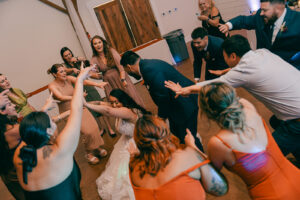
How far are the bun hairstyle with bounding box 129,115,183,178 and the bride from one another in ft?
4.04

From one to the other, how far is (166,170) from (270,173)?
1.92 feet

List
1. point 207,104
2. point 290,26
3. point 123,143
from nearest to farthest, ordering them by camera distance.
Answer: point 207,104 → point 290,26 → point 123,143

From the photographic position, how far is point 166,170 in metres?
1.16

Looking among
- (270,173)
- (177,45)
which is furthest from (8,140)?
(177,45)

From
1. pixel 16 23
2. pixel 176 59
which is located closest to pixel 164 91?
pixel 176 59

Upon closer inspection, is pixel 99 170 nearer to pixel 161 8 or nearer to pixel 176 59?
pixel 176 59

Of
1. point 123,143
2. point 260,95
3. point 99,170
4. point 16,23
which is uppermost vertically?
point 16,23

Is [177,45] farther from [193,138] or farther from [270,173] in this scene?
[270,173]

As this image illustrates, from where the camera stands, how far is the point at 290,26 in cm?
209

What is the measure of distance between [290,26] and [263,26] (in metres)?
0.34

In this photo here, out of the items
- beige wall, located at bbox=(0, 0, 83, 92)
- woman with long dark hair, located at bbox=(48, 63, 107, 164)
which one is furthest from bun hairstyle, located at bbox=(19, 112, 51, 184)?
beige wall, located at bbox=(0, 0, 83, 92)

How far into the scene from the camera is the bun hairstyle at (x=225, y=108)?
47.3 inches

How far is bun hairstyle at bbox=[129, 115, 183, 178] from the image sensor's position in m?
1.18

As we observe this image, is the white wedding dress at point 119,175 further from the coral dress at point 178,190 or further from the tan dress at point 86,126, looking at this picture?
the coral dress at point 178,190
